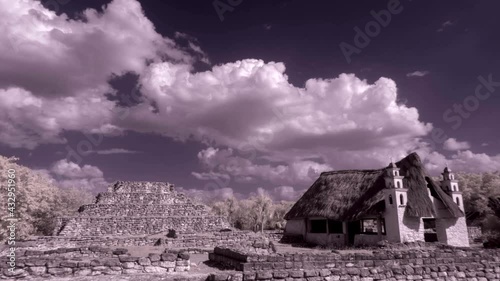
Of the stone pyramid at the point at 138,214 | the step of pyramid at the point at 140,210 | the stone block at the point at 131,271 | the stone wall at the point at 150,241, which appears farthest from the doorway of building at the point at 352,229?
the stone block at the point at 131,271

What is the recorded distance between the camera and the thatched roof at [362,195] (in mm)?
22469

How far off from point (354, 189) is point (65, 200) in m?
43.8

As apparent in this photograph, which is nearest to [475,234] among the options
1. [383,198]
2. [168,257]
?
[383,198]

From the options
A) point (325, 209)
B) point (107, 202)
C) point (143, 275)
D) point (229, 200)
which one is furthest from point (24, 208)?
point (229, 200)

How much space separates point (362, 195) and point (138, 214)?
893 inches

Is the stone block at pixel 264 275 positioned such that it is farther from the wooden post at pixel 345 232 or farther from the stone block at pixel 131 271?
the wooden post at pixel 345 232

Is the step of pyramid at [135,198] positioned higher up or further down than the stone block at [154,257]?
higher up

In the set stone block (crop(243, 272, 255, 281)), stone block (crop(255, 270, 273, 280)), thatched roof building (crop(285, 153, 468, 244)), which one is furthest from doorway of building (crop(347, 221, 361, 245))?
stone block (crop(243, 272, 255, 281))

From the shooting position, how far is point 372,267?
8500 millimetres

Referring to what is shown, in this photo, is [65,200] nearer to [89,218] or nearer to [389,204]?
[89,218]

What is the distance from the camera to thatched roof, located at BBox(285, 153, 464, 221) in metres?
22.5

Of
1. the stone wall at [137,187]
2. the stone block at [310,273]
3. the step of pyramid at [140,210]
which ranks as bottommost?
the stone block at [310,273]

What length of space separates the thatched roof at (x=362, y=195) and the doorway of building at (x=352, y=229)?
178 centimetres

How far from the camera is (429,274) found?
28.8 ft
